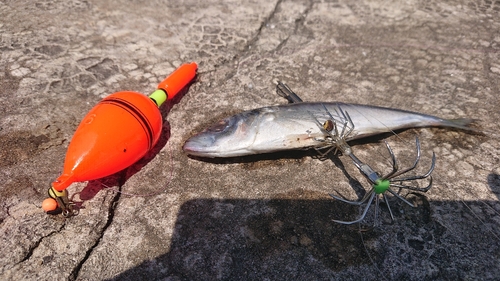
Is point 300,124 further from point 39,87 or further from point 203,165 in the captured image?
point 39,87

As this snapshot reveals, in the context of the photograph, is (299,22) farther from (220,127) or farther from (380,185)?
(380,185)

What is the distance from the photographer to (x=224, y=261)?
1.96 m

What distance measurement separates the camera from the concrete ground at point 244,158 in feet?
6.50

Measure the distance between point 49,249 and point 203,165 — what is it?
39.3 inches

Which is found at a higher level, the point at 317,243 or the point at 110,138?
the point at 110,138

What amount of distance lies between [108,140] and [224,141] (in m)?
0.73

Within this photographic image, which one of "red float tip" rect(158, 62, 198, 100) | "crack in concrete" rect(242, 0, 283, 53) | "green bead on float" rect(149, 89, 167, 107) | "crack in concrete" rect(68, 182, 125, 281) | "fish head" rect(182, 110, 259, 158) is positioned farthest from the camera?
"crack in concrete" rect(242, 0, 283, 53)

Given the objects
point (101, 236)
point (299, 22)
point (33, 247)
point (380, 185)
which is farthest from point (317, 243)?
point (299, 22)

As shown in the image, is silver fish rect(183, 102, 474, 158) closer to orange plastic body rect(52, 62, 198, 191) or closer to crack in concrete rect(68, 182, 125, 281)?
orange plastic body rect(52, 62, 198, 191)

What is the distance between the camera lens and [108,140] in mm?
1995

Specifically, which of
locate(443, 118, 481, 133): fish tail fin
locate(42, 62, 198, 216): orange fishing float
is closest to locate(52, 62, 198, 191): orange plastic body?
locate(42, 62, 198, 216): orange fishing float

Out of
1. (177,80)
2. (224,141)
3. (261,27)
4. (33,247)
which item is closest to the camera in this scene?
(33,247)

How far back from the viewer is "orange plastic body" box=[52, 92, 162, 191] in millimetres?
1916

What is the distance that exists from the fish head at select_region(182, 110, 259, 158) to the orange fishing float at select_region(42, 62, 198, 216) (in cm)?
26
